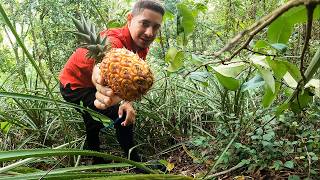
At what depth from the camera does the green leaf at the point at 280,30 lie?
75cm

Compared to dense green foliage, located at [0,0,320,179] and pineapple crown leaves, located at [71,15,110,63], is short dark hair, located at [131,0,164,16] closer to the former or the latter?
dense green foliage, located at [0,0,320,179]

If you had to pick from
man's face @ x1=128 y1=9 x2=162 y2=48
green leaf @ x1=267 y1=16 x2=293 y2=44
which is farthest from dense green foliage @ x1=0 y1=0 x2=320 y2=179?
man's face @ x1=128 y1=9 x2=162 y2=48

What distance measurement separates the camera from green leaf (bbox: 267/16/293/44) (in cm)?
75

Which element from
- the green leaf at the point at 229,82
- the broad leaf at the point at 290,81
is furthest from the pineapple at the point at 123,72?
the broad leaf at the point at 290,81

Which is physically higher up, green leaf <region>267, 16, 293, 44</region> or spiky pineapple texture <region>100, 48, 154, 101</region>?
green leaf <region>267, 16, 293, 44</region>

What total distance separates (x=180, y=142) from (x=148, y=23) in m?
0.76

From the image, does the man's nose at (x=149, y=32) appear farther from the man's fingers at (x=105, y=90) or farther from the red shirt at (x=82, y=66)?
the man's fingers at (x=105, y=90)

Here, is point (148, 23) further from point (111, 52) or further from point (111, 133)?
point (111, 52)

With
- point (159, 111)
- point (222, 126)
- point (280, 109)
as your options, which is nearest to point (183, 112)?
point (159, 111)

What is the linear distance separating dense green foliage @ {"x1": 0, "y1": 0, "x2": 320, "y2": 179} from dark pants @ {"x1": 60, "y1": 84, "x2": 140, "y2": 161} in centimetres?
13

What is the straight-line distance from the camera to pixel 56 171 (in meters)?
0.98

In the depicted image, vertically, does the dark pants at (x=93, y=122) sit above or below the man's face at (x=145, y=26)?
below

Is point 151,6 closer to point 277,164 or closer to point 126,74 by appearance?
point 126,74

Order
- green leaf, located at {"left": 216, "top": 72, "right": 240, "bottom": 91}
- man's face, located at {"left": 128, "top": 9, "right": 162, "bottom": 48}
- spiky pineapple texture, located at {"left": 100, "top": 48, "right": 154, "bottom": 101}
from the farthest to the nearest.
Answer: man's face, located at {"left": 128, "top": 9, "right": 162, "bottom": 48} < spiky pineapple texture, located at {"left": 100, "top": 48, "right": 154, "bottom": 101} < green leaf, located at {"left": 216, "top": 72, "right": 240, "bottom": 91}
